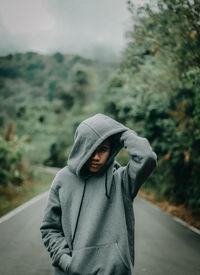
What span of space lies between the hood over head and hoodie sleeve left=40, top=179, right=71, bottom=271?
0.26 meters

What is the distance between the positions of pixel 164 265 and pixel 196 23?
469 centimetres

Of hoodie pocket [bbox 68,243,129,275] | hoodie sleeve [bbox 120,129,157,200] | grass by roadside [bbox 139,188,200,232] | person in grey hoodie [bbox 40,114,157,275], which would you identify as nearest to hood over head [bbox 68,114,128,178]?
person in grey hoodie [bbox 40,114,157,275]

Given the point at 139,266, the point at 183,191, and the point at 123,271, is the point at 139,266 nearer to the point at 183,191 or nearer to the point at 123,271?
the point at 123,271

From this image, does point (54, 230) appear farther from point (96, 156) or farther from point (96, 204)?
point (96, 156)

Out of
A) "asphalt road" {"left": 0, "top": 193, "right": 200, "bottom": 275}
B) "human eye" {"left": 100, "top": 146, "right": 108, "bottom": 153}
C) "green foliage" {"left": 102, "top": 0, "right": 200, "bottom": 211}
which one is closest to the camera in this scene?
"human eye" {"left": 100, "top": 146, "right": 108, "bottom": 153}

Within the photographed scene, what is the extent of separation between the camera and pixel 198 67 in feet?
21.2

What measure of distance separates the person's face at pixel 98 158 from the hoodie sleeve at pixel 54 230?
1.08ft

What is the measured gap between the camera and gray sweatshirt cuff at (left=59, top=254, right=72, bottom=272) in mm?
2049

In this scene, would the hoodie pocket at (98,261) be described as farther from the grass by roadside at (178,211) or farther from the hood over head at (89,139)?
the grass by roadside at (178,211)

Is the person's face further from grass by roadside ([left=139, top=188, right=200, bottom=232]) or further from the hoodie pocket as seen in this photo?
grass by roadside ([left=139, top=188, right=200, bottom=232])

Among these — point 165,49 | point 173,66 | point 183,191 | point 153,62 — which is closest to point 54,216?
point 165,49

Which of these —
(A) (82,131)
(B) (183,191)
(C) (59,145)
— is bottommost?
(C) (59,145)

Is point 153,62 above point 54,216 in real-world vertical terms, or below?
above

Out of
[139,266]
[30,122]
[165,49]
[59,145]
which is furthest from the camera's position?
[59,145]
